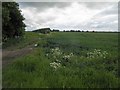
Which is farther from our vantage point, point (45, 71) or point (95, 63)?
point (95, 63)

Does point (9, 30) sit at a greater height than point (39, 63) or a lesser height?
greater

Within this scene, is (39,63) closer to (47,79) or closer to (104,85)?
(47,79)

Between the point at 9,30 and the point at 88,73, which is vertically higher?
the point at 9,30

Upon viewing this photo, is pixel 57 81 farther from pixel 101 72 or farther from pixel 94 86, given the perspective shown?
pixel 101 72

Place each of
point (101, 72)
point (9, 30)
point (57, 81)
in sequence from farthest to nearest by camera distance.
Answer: point (9, 30) < point (101, 72) < point (57, 81)

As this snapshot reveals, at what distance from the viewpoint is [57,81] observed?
1038 cm

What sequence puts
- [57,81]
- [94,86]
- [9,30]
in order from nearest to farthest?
[94,86], [57,81], [9,30]

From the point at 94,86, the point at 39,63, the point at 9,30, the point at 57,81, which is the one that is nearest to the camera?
the point at 94,86

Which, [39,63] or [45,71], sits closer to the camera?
[45,71]

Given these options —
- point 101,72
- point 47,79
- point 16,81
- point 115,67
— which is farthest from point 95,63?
point 16,81

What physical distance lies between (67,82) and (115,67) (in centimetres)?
353

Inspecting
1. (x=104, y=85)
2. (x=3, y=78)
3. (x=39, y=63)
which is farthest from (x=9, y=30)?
(x=104, y=85)

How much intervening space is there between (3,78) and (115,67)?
18.0ft

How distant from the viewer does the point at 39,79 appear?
418 inches
